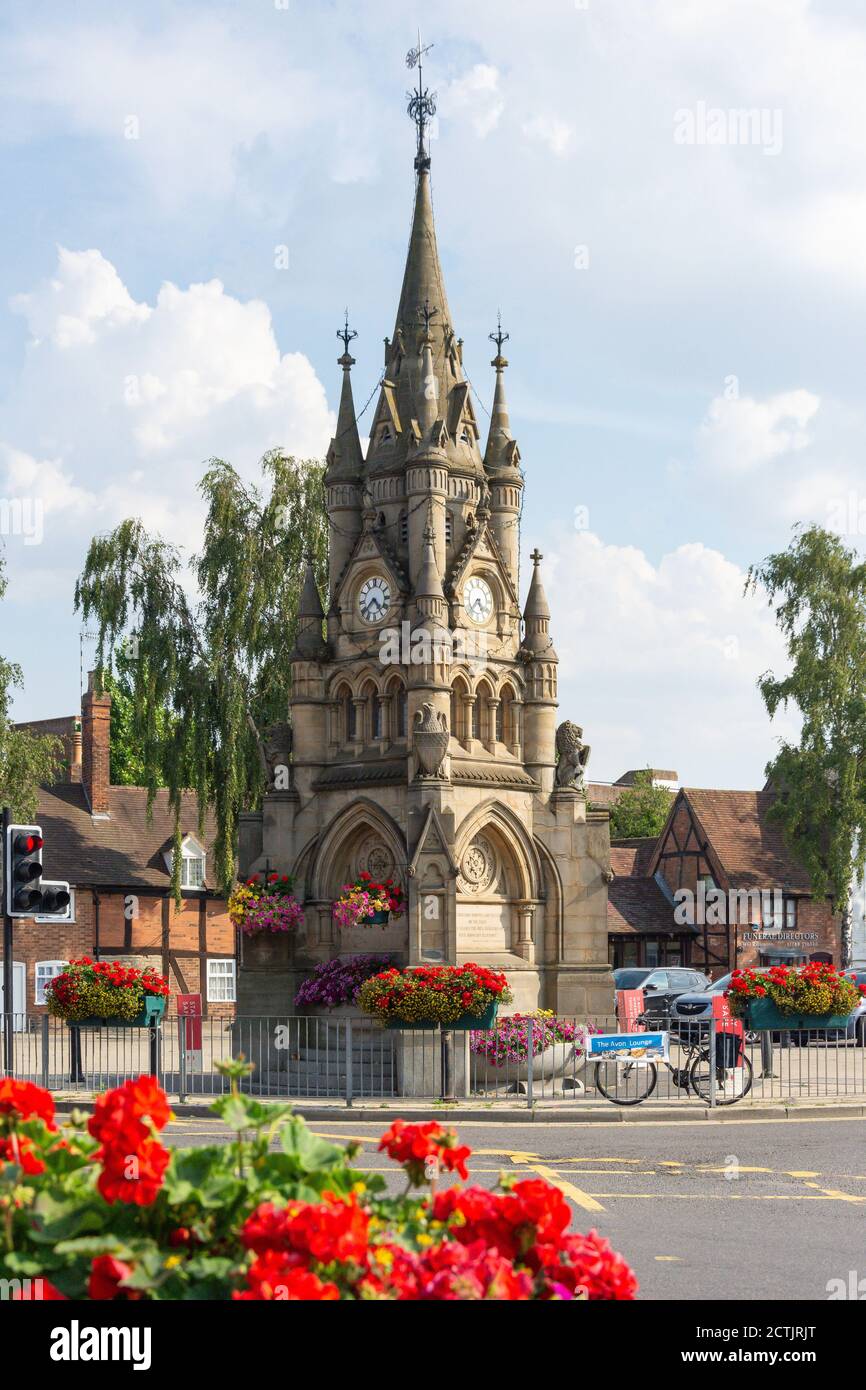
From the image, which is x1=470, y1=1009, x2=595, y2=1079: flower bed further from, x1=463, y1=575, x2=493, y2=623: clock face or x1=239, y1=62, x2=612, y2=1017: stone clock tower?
x1=463, y1=575, x2=493, y2=623: clock face

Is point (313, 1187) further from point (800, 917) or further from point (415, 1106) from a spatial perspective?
point (800, 917)

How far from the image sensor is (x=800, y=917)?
49.8 m

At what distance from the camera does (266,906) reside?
24.8 metres

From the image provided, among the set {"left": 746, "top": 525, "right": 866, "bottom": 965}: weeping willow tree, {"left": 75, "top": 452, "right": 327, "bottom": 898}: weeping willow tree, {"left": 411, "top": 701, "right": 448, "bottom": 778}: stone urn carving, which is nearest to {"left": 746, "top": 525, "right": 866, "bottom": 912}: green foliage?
{"left": 746, "top": 525, "right": 866, "bottom": 965}: weeping willow tree

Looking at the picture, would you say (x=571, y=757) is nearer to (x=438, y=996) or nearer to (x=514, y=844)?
(x=514, y=844)

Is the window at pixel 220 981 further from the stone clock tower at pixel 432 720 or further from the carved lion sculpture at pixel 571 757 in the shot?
the carved lion sculpture at pixel 571 757

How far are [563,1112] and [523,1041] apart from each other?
232 cm

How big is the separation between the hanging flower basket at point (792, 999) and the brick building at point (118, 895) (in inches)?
901

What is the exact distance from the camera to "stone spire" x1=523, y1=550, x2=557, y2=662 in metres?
26.2

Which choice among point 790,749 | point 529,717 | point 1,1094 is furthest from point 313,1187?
point 790,749

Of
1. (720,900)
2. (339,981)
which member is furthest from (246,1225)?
(720,900)

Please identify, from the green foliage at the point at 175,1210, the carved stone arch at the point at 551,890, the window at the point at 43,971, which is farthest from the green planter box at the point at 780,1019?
the window at the point at 43,971

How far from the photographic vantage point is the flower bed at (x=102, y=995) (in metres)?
22.3

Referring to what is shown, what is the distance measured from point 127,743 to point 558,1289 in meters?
61.3
